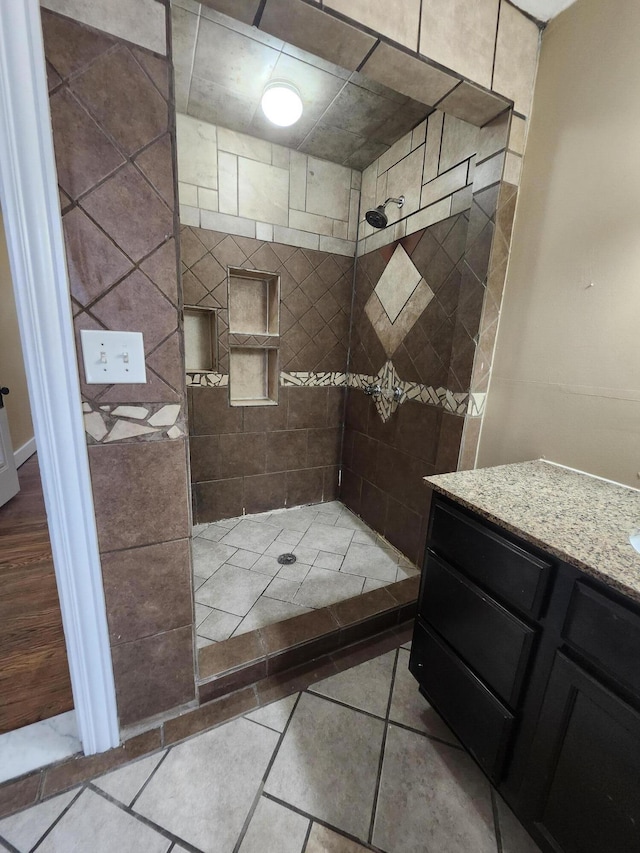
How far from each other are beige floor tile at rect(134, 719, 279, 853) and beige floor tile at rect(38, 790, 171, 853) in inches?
0.9

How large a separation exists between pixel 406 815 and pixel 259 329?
8.10 feet

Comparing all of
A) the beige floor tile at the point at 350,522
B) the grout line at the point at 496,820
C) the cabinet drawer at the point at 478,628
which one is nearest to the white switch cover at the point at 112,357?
the cabinet drawer at the point at 478,628

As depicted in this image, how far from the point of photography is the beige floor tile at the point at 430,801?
2.89ft

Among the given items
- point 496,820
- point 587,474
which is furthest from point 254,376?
point 496,820

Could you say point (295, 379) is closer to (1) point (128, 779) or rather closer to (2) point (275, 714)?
(2) point (275, 714)

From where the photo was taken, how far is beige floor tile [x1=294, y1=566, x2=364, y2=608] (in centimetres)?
165

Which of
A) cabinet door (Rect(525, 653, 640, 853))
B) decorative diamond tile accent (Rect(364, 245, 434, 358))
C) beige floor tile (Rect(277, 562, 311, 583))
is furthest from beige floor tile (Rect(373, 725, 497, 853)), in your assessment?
decorative diamond tile accent (Rect(364, 245, 434, 358))

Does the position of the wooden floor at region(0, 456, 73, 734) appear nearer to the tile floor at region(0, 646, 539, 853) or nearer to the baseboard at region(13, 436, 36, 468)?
the tile floor at region(0, 646, 539, 853)

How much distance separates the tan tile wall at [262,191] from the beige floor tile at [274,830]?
2617mm

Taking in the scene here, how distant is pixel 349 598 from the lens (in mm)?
1650

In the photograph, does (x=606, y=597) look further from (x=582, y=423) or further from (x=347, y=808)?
(x=347, y=808)

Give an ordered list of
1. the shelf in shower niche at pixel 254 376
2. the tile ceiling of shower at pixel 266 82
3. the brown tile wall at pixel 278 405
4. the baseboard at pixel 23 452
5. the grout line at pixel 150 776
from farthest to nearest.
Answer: the baseboard at pixel 23 452
the shelf in shower niche at pixel 254 376
the brown tile wall at pixel 278 405
the tile ceiling of shower at pixel 266 82
the grout line at pixel 150 776

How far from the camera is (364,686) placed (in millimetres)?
1299

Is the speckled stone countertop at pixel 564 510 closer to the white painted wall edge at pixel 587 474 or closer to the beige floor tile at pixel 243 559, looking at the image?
the white painted wall edge at pixel 587 474
